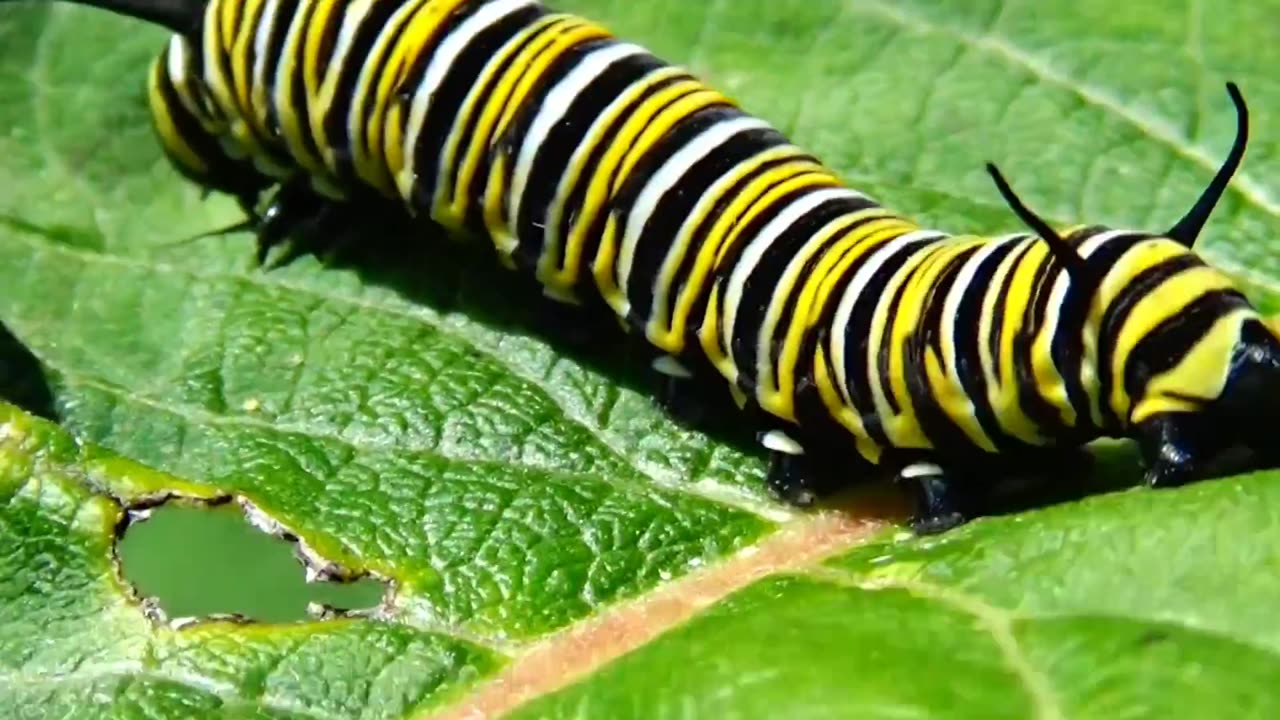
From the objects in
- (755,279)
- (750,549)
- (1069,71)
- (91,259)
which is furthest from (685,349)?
(91,259)

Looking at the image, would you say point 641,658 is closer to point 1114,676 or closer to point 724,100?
point 1114,676

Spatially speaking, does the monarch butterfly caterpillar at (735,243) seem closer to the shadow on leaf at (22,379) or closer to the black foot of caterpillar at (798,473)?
the black foot of caterpillar at (798,473)

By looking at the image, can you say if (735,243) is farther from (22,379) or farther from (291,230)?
(22,379)

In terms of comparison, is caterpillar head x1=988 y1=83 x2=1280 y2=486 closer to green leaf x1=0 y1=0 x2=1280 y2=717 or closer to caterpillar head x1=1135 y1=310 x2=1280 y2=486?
caterpillar head x1=1135 y1=310 x2=1280 y2=486

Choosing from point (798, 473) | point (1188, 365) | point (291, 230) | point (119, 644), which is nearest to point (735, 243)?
point (798, 473)

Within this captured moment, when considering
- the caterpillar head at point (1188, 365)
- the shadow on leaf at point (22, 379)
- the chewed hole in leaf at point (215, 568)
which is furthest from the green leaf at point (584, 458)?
the chewed hole in leaf at point (215, 568)

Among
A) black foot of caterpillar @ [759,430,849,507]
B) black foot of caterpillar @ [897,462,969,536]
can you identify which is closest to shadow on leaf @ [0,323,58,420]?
black foot of caterpillar @ [759,430,849,507]
